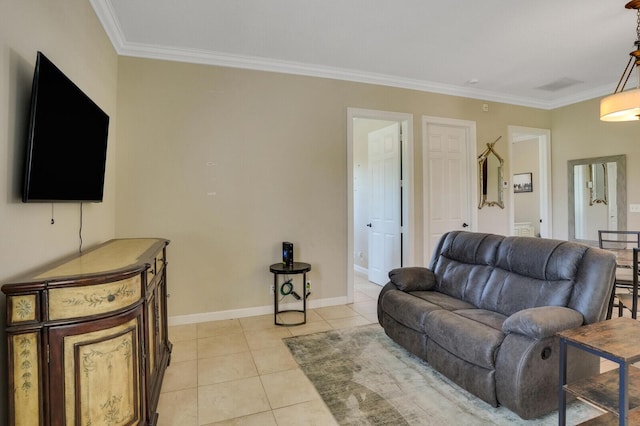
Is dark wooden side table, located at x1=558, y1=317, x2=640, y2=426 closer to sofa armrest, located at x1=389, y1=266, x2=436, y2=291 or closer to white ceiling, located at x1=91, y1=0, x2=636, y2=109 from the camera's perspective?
sofa armrest, located at x1=389, y1=266, x2=436, y2=291

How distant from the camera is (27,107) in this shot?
171cm

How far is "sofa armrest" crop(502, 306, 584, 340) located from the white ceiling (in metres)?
2.49

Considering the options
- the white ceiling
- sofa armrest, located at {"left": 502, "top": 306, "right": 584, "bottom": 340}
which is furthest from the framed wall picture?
sofa armrest, located at {"left": 502, "top": 306, "right": 584, "bottom": 340}

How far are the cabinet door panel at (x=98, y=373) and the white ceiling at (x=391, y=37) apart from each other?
2601 millimetres

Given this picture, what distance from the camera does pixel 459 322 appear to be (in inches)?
88.8

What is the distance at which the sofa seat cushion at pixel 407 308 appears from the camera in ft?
8.34

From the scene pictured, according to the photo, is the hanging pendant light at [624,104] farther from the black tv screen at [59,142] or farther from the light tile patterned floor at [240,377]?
the black tv screen at [59,142]

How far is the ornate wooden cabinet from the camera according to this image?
1.29m

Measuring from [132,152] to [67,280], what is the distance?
2.39 meters

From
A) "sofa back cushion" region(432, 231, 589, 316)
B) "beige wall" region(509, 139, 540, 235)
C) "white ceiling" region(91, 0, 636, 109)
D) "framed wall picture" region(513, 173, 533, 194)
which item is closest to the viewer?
"sofa back cushion" region(432, 231, 589, 316)

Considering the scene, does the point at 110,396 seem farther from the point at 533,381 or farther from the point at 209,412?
the point at 533,381

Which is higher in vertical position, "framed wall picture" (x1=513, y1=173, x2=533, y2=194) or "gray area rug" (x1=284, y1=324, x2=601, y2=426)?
"framed wall picture" (x1=513, y1=173, x2=533, y2=194)

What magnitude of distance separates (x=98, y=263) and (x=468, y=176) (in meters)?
4.78

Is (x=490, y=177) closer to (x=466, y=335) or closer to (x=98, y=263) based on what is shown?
(x=466, y=335)
